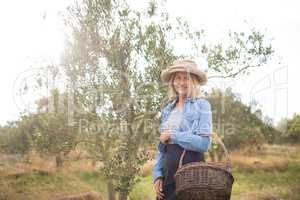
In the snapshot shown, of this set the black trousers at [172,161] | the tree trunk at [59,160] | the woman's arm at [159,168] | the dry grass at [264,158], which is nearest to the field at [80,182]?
the tree trunk at [59,160]

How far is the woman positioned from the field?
8.75m

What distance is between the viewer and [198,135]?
448 centimetres

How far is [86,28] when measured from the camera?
36.6 ft

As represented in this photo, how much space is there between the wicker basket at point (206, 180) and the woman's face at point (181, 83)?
844 millimetres

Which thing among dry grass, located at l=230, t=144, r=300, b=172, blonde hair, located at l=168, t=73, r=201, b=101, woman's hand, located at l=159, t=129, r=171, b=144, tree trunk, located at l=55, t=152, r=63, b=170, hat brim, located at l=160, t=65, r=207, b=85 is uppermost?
hat brim, located at l=160, t=65, r=207, b=85

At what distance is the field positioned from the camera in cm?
1370

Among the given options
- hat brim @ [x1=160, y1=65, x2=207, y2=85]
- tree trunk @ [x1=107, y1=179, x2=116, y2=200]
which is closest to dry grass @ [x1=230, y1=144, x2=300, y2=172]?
tree trunk @ [x1=107, y1=179, x2=116, y2=200]

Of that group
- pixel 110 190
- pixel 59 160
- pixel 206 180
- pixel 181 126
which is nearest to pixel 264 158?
pixel 110 190

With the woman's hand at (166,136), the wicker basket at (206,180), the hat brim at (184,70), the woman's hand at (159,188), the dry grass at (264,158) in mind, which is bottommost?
the dry grass at (264,158)

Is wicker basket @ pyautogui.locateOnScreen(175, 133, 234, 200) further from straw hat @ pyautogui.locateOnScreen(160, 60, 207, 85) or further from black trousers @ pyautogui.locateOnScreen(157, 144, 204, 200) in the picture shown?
straw hat @ pyautogui.locateOnScreen(160, 60, 207, 85)

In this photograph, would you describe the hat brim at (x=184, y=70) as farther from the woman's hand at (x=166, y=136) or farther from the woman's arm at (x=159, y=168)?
the woman's arm at (x=159, y=168)

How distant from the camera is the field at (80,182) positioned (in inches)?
539

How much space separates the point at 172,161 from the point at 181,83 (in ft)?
2.59

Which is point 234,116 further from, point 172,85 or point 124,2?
point 172,85
